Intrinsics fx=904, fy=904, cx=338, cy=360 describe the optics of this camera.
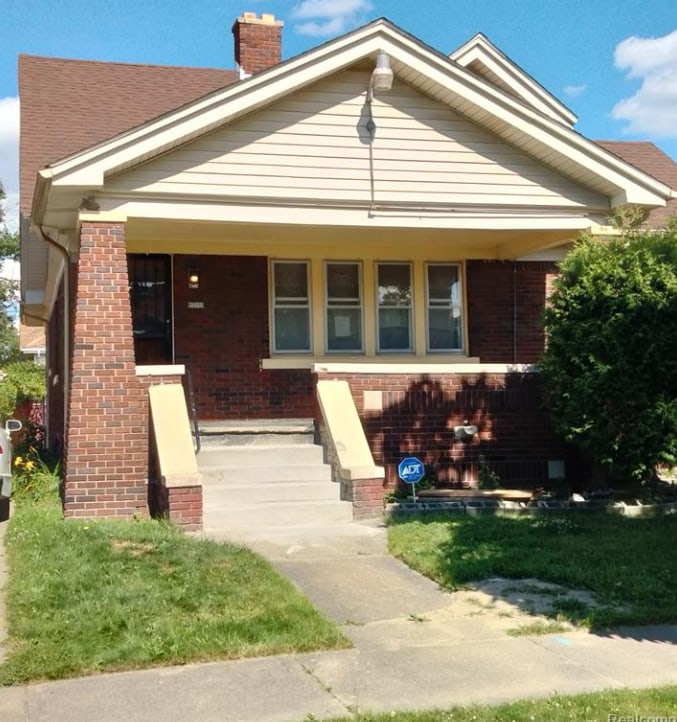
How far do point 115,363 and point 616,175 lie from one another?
6.55 m

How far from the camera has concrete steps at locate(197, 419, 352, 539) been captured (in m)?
9.43

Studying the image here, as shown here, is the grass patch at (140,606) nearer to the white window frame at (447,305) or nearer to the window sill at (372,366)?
the window sill at (372,366)

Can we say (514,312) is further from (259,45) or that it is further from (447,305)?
(259,45)

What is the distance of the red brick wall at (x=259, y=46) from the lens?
15156mm

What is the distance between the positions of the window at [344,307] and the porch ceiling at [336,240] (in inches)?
11.0

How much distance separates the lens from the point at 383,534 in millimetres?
8969

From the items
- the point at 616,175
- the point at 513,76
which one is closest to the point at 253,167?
the point at 616,175

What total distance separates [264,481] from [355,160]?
4016 millimetres

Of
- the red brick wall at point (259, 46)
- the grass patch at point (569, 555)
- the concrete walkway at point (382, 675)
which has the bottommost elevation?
the concrete walkway at point (382, 675)

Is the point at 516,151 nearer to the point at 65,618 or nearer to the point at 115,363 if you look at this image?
the point at 115,363

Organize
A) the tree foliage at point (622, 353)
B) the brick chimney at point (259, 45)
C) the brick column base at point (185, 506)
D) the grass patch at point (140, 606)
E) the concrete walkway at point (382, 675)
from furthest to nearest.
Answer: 1. the brick chimney at point (259, 45)
2. the tree foliage at point (622, 353)
3. the brick column base at point (185, 506)
4. the grass patch at point (140, 606)
5. the concrete walkway at point (382, 675)

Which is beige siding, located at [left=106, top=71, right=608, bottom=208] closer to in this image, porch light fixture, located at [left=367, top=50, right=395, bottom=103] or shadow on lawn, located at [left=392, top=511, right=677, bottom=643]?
porch light fixture, located at [left=367, top=50, right=395, bottom=103]

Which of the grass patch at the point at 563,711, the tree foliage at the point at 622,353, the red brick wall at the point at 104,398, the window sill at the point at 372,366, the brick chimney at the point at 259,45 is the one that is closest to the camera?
the grass patch at the point at 563,711

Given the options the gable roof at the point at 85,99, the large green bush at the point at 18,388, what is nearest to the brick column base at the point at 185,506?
the gable roof at the point at 85,99
